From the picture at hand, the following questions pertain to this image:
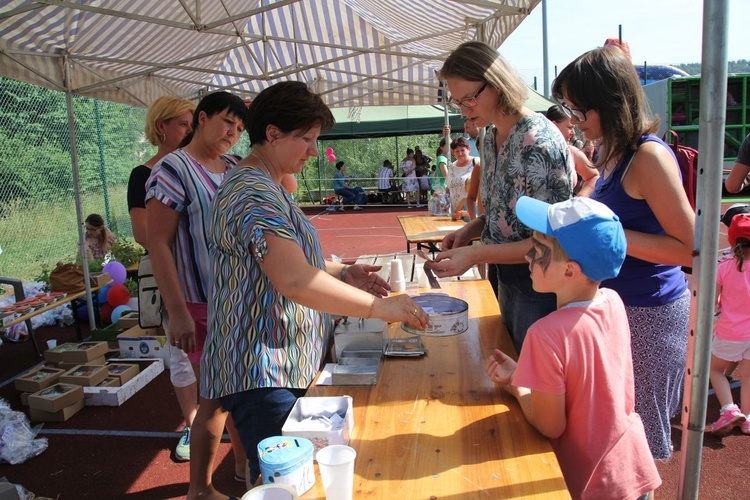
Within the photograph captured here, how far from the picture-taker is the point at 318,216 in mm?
16812

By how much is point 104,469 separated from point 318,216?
1376 centimetres

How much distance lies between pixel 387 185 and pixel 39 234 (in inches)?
473

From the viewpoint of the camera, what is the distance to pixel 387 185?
61.1 ft

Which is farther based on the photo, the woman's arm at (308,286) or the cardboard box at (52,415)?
the cardboard box at (52,415)

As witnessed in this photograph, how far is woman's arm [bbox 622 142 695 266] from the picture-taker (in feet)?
5.18

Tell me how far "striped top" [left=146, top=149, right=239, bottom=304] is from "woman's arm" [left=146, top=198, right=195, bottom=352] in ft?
0.17

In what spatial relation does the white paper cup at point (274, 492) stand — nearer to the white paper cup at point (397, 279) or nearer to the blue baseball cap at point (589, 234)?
the blue baseball cap at point (589, 234)

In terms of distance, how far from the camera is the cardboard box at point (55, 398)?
153 inches

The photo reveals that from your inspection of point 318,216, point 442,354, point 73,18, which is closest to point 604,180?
point 442,354

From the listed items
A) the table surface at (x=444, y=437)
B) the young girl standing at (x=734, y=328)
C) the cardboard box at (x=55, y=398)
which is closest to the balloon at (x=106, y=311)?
the cardboard box at (x=55, y=398)

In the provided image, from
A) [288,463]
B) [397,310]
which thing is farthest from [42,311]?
[288,463]

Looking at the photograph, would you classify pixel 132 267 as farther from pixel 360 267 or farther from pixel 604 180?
pixel 604 180

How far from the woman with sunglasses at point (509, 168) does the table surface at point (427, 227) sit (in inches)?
117

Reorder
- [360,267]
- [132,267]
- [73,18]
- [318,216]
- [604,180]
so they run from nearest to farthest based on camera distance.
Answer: [604,180] → [360,267] → [73,18] → [132,267] → [318,216]
